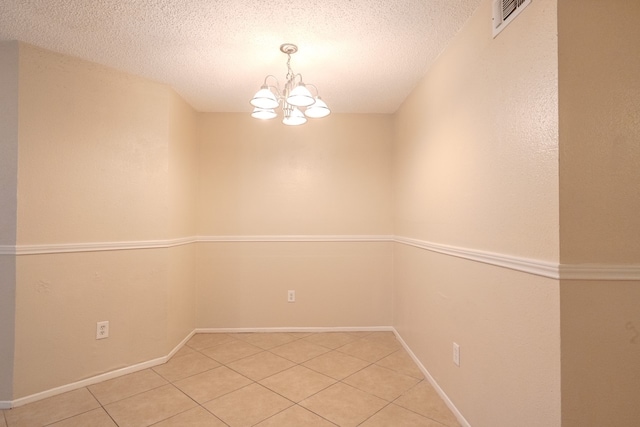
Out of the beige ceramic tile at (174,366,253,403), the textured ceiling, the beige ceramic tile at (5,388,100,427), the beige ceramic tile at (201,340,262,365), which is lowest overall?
the beige ceramic tile at (201,340,262,365)

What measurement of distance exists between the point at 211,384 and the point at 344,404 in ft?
3.22

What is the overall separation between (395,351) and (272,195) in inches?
77.2

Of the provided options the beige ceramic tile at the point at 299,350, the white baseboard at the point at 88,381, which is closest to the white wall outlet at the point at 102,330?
the white baseboard at the point at 88,381

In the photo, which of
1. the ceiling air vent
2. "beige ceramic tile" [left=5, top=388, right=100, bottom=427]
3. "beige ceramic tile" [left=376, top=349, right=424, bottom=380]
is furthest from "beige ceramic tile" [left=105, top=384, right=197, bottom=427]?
the ceiling air vent

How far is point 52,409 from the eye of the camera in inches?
76.9

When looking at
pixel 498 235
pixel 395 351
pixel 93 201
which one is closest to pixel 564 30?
pixel 498 235

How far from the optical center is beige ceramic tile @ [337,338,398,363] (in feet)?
9.03

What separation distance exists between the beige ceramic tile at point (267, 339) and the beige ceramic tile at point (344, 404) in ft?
3.15

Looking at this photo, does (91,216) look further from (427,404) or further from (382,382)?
(427,404)

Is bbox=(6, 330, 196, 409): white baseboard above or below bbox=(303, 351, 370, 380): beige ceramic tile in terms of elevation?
above

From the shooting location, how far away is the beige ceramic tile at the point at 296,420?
5.95ft

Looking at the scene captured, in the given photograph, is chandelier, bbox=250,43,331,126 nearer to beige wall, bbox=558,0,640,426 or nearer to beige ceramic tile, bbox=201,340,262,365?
beige wall, bbox=558,0,640,426

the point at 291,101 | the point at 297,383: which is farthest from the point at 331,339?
the point at 291,101

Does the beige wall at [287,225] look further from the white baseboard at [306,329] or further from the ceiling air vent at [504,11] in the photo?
the ceiling air vent at [504,11]
